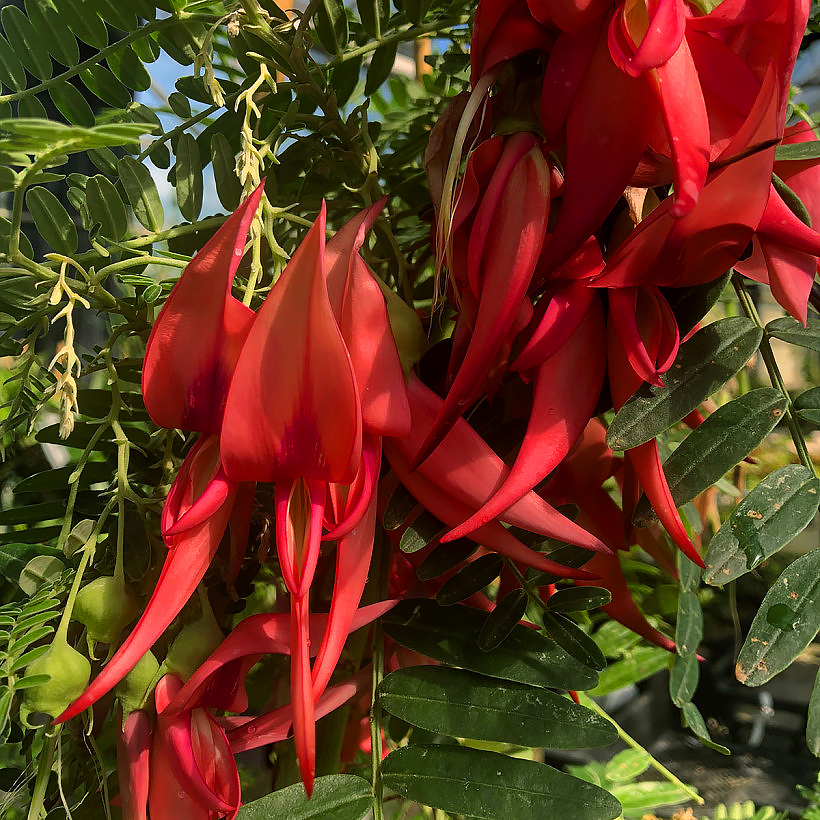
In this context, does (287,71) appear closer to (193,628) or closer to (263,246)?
(263,246)

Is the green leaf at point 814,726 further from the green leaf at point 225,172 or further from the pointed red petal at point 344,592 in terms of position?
the green leaf at point 225,172

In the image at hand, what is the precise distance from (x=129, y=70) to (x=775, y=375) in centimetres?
39

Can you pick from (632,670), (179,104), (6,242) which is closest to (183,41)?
(179,104)

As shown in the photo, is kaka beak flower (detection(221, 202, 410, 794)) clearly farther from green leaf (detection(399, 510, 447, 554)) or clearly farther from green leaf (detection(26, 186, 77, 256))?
green leaf (detection(26, 186, 77, 256))

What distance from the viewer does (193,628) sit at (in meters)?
0.34

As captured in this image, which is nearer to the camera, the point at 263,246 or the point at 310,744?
the point at 310,744

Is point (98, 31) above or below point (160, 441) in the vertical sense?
above

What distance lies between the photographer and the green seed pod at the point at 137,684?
333mm

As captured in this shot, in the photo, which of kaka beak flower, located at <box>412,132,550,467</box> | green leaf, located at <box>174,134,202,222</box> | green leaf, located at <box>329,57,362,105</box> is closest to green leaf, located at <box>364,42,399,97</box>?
green leaf, located at <box>329,57,362,105</box>

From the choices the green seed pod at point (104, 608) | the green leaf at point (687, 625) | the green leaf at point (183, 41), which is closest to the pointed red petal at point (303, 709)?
the green seed pod at point (104, 608)

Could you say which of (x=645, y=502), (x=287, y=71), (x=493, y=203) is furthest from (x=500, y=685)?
(x=287, y=71)

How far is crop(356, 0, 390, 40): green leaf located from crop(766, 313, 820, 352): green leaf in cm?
28

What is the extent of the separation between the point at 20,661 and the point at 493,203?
10.0 inches

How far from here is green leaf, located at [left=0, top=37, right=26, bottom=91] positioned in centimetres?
43
